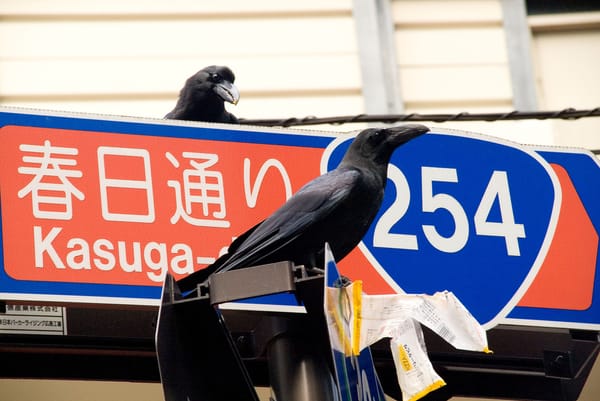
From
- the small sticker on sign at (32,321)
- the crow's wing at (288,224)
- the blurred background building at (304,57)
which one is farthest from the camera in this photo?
the blurred background building at (304,57)

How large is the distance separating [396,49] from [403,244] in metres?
4.11

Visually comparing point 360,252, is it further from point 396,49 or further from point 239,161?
point 396,49

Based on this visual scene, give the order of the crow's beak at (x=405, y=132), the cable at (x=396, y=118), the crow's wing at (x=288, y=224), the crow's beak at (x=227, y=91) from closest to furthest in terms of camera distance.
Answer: the crow's wing at (x=288, y=224), the crow's beak at (x=405, y=132), the cable at (x=396, y=118), the crow's beak at (x=227, y=91)

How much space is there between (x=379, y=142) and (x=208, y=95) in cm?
262

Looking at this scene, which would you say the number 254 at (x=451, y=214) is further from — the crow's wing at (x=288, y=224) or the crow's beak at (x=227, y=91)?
the crow's beak at (x=227, y=91)

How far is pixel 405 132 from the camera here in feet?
15.5

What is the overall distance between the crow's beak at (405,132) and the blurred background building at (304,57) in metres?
3.85

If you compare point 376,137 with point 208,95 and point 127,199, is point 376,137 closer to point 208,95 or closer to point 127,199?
point 127,199

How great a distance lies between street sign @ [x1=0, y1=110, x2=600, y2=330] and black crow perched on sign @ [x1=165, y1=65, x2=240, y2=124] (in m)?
1.67

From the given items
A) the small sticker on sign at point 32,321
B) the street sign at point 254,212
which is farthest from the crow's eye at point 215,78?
the small sticker on sign at point 32,321

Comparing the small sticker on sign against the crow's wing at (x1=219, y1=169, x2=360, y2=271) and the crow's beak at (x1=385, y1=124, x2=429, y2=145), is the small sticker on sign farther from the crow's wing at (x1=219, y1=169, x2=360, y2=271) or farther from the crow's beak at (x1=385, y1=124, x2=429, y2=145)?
the crow's beak at (x1=385, y1=124, x2=429, y2=145)

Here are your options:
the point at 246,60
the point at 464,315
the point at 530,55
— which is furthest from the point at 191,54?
the point at 464,315

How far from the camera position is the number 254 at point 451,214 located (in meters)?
5.54

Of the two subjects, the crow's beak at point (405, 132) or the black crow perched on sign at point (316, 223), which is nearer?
the black crow perched on sign at point (316, 223)
